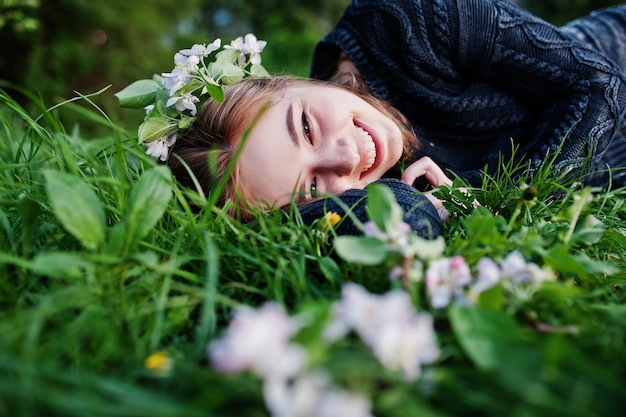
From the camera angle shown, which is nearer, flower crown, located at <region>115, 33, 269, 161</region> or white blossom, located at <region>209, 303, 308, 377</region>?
white blossom, located at <region>209, 303, 308, 377</region>

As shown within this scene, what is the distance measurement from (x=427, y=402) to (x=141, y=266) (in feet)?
1.49

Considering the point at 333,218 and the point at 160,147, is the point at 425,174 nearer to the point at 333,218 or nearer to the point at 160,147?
the point at 333,218

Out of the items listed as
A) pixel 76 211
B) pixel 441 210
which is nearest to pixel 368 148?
pixel 441 210

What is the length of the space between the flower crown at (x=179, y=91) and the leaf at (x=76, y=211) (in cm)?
58

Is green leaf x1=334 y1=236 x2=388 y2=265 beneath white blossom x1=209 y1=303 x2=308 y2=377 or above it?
beneath

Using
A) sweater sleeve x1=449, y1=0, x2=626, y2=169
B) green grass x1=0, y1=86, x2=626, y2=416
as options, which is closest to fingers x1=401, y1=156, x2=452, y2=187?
sweater sleeve x1=449, y1=0, x2=626, y2=169

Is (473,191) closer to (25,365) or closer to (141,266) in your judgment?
(141,266)

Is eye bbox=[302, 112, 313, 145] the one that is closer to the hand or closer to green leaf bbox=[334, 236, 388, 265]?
the hand

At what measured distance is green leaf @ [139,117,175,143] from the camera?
1396mm

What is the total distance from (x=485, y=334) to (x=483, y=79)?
141 centimetres

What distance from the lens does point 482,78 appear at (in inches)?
72.7

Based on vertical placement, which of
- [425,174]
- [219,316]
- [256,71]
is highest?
[256,71]

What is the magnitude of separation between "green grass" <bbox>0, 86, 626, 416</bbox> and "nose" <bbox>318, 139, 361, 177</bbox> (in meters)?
0.31

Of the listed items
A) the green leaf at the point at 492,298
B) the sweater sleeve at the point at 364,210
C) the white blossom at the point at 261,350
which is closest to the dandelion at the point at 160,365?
the white blossom at the point at 261,350
